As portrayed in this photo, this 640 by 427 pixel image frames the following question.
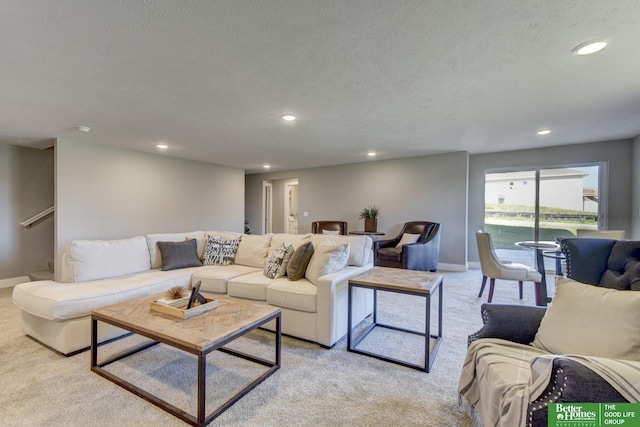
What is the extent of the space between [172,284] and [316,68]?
260cm

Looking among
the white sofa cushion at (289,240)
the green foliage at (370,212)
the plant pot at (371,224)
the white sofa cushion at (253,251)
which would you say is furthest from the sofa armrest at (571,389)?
the green foliage at (370,212)

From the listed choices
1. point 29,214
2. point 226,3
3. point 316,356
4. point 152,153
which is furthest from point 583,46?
point 29,214

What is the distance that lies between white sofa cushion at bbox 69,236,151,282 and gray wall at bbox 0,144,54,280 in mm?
2962

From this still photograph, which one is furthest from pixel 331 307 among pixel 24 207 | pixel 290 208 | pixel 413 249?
pixel 290 208

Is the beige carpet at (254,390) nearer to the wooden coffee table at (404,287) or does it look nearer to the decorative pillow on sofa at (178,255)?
the wooden coffee table at (404,287)

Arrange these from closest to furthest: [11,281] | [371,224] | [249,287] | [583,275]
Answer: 1. [583,275]
2. [249,287]
3. [11,281]
4. [371,224]

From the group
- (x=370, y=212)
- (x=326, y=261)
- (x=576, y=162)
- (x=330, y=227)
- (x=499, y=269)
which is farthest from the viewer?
(x=330, y=227)

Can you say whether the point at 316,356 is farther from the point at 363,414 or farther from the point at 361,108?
the point at 361,108

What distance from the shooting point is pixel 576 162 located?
4.86 meters

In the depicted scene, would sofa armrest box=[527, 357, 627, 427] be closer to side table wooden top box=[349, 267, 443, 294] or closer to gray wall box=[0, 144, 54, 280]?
side table wooden top box=[349, 267, 443, 294]

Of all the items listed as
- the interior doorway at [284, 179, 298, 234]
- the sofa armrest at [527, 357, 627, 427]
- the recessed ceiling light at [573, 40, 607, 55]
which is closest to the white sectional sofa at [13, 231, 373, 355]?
the sofa armrest at [527, 357, 627, 427]

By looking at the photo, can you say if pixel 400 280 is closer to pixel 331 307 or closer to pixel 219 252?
pixel 331 307

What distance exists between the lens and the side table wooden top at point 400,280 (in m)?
2.20

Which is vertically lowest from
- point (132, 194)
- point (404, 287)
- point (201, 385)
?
point (201, 385)
